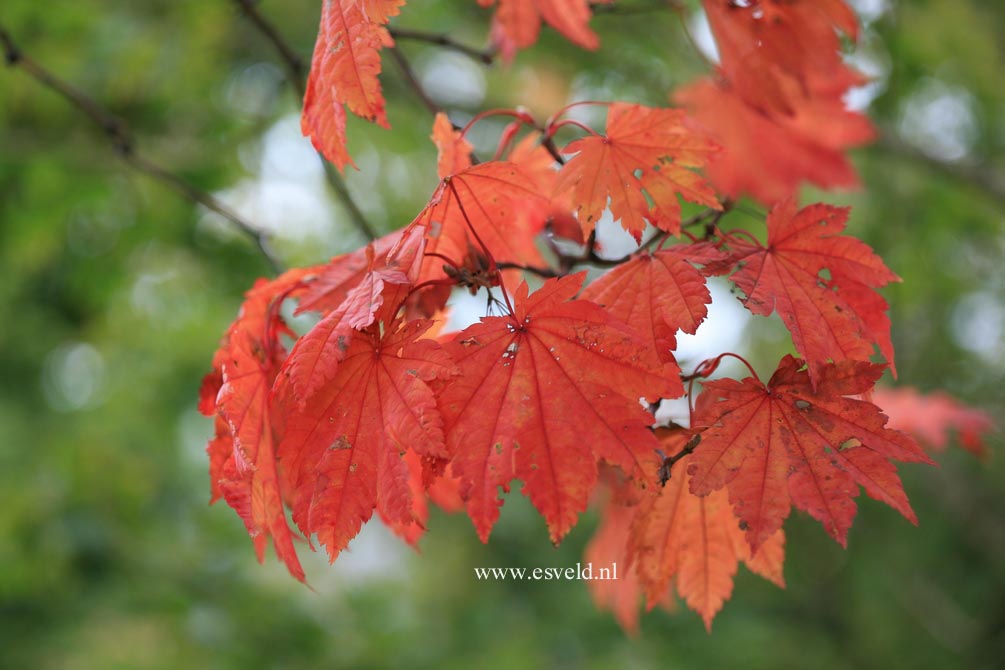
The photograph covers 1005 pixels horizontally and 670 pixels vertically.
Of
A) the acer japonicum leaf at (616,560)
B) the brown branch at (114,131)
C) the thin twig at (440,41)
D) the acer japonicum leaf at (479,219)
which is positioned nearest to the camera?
the acer japonicum leaf at (479,219)

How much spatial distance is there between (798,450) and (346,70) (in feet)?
2.39

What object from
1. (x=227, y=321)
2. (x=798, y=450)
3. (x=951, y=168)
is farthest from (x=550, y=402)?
(x=227, y=321)

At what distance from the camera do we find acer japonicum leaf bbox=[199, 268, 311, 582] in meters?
0.94

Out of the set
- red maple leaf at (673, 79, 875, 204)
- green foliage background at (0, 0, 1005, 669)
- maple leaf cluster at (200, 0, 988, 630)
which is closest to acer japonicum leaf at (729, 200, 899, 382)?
maple leaf cluster at (200, 0, 988, 630)

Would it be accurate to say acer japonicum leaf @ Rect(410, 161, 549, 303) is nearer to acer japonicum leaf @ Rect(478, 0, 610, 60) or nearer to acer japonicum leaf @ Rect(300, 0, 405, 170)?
acer japonicum leaf @ Rect(300, 0, 405, 170)

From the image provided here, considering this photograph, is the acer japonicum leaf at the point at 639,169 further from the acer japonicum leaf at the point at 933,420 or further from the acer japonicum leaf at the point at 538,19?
the acer japonicum leaf at the point at 933,420

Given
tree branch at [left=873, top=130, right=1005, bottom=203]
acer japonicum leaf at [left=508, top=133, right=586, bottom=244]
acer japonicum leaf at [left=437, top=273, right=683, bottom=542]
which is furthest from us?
tree branch at [left=873, top=130, right=1005, bottom=203]

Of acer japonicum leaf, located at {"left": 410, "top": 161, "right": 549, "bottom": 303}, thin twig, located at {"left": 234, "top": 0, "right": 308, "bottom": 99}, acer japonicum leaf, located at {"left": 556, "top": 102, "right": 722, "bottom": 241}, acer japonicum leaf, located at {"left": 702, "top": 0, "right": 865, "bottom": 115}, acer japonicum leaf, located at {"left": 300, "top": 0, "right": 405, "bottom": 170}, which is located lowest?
acer japonicum leaf, located at {"left": 556, "top": 102, "right": 722, "bottom": 241}

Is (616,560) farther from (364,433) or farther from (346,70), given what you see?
(346,70)

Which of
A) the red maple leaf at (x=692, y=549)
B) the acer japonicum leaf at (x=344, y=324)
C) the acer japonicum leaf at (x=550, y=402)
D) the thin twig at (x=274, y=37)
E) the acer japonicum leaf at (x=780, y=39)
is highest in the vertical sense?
the thin twig at (x=274, y=37)

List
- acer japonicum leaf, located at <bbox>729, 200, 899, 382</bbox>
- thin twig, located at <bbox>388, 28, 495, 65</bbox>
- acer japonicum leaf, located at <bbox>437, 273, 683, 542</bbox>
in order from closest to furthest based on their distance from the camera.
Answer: acer japonicum leaf, located at <bbox>437, 273, 683, 542</bbox>, acer japonicum leaf, located at <bbox>729, 200, 899, 382</bbox>, thin twig, located at <bbox>388, 28, 495, 65</bbox>

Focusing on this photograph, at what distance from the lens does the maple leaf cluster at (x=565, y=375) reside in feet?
2.92

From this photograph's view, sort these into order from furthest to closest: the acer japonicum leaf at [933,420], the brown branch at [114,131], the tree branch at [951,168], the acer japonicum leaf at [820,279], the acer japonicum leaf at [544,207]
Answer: the tree branch at [951,168] → the acer japonicum leaf at [933,420] → the brown branch at [114,131] → the acer japonicum leaf at [544,207] → the acer japonicum leaf at [820,279]

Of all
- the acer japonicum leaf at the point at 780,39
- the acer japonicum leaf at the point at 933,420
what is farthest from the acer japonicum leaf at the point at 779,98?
the acer japonicum leaf at the point at 933,420
